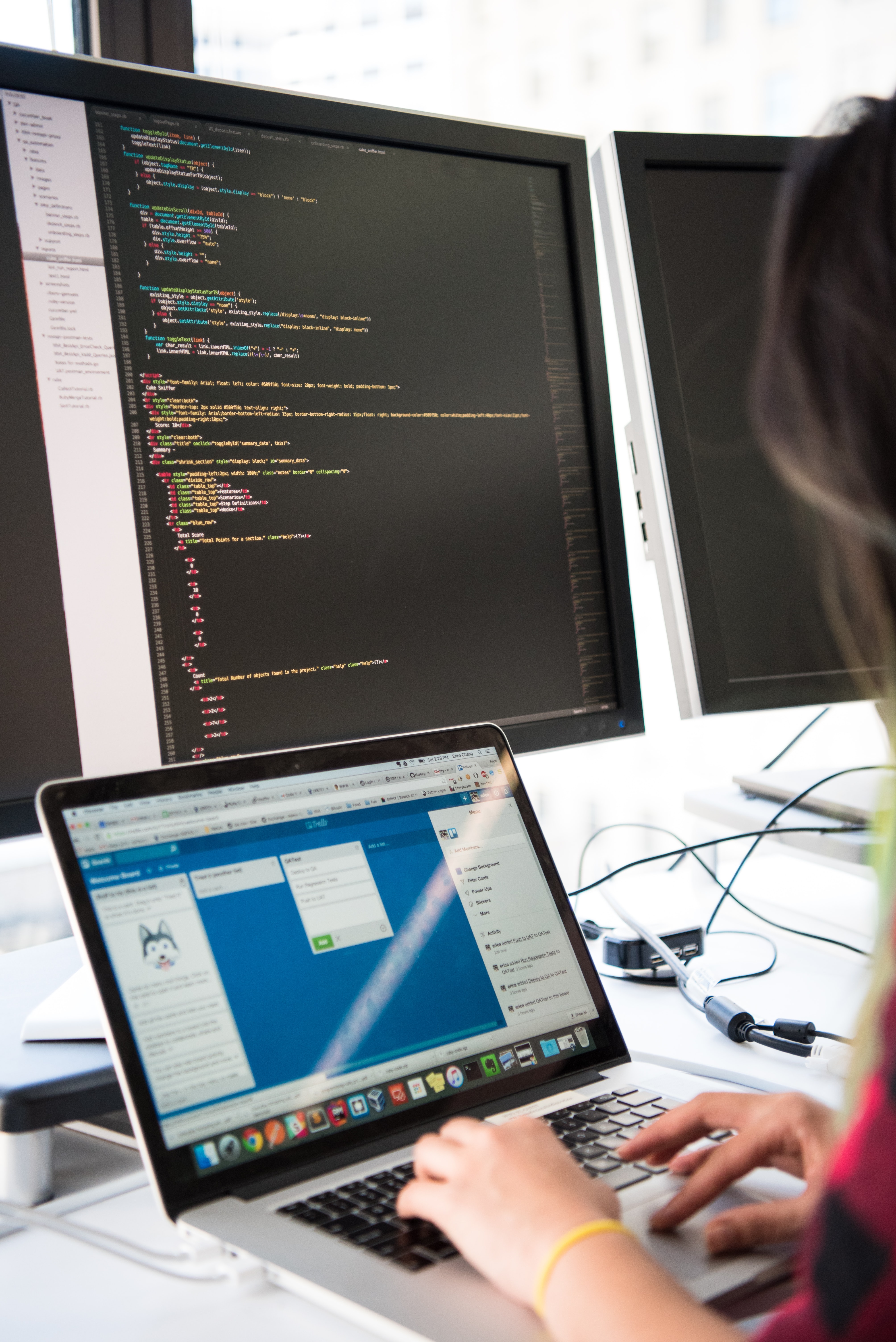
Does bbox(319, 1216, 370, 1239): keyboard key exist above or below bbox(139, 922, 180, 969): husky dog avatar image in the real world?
below

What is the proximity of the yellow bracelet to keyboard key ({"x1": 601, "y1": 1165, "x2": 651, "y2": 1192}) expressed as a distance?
0.27 ft

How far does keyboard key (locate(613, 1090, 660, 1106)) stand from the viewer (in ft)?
Answer: 1.90

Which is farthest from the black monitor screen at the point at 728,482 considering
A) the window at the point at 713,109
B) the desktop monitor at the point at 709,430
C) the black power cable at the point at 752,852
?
the window at the point at 713,109

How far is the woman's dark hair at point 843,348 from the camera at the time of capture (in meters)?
0.40

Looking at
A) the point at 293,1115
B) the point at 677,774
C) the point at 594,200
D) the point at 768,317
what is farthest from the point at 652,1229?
the point at 677,774

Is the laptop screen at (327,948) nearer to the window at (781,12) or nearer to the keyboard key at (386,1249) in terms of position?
the keyboard key at (386,1249)

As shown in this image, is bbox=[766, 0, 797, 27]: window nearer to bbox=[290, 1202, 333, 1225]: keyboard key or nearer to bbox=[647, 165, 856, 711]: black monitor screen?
bbox=[647, 165, 856, 711]: black monitor screen

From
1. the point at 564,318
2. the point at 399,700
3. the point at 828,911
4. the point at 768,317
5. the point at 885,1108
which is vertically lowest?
the point at 828,911

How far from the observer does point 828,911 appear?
3.30ft

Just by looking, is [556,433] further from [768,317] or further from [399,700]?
[768,317]

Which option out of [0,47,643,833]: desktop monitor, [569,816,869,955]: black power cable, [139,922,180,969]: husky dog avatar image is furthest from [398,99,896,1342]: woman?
[569,816,869,955]: black power cable

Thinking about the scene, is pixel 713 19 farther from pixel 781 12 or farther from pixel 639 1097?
pixel 639 1097

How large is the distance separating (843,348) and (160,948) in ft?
1.40

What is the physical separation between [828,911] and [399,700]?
543 millimetres
